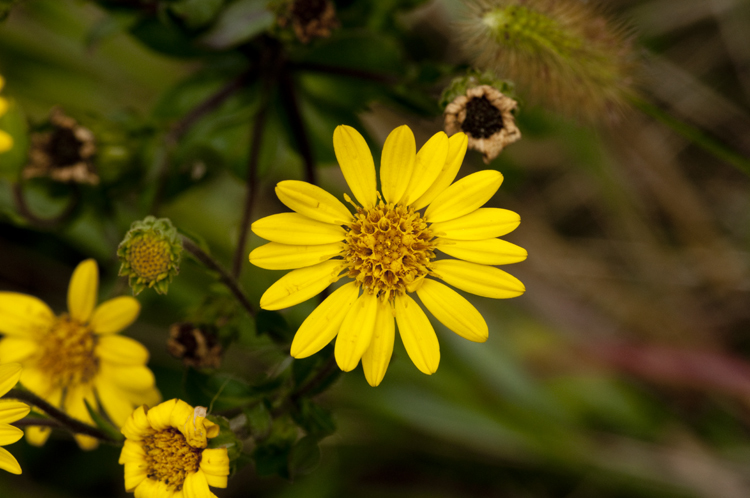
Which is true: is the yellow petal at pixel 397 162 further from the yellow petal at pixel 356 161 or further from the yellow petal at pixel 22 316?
the yellow petal at pixel 22 316

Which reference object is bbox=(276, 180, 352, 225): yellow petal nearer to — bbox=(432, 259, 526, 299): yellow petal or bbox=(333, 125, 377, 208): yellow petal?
bbox=(333, 125, 377, 208): yellow petal

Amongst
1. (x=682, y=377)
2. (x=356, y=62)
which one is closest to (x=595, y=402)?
(x=682, y=377)

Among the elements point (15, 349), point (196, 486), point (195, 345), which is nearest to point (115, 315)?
point (195, 345)

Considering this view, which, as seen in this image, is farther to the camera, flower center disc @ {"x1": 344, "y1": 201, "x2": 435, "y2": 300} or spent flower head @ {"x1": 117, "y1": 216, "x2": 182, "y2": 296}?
flower center disc @ {"x1": 344, "y1": 201, "x2": 435, "y2": 300}

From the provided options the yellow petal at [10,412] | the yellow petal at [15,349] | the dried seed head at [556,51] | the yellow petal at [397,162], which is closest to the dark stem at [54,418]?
the yellow petal at [10,412]

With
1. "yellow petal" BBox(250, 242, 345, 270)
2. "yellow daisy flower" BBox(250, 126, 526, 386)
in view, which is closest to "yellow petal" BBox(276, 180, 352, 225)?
"yellow daisy flower" BBox(250, 126, 526, 386)
